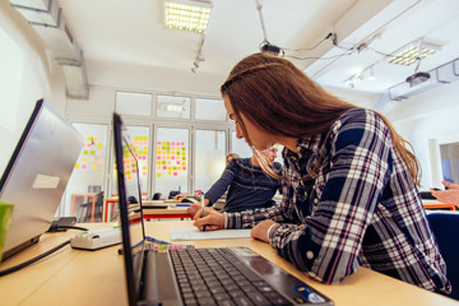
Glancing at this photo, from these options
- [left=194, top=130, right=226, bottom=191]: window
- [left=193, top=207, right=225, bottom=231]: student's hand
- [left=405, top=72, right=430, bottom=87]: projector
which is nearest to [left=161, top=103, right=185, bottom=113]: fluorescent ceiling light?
[left=194, top=130, right=226, bottom=191]: window

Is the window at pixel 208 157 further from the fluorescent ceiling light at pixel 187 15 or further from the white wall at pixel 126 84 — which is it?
the fluorescent ceiling light at pixel 187 15

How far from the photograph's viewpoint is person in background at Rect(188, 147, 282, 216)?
199 cm

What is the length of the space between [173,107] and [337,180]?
196 inches

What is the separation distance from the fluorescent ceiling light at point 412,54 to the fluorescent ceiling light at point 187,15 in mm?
2998

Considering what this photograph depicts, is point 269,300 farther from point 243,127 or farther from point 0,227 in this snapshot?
point 243,127

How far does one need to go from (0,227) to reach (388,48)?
15.9 ft

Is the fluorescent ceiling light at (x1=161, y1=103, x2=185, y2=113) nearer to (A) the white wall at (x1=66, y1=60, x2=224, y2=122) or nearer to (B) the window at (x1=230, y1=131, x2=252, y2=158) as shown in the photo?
(A) the white wall at (x1=66, y1=60, x2=224, y2=122)

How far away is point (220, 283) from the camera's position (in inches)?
15.1

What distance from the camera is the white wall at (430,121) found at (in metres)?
5.04

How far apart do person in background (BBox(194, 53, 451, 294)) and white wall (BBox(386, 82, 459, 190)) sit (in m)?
5.72

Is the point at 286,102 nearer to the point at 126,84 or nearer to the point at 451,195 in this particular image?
the point at 451,195

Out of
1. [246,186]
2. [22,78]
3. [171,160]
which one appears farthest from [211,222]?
[171,160]

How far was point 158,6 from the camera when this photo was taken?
322 cm

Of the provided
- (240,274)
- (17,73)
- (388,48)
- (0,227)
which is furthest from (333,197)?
(388,48)
